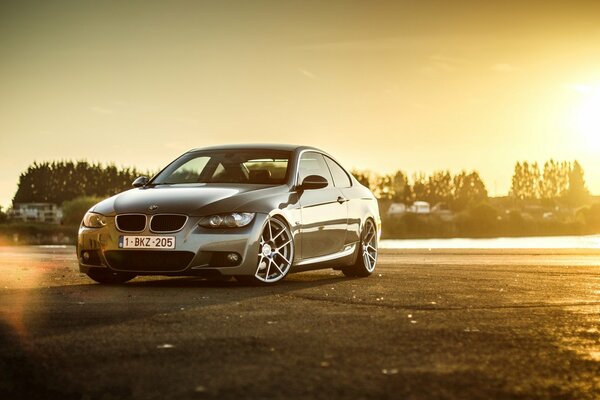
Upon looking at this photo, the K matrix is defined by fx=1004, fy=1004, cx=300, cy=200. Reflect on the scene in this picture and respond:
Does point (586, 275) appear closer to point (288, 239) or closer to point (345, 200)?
point (345, 200)

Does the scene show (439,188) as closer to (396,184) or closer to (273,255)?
(396,184)

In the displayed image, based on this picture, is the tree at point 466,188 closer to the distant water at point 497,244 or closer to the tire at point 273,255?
the distant water at point 497,244

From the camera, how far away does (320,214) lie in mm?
11719

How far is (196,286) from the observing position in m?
10.7

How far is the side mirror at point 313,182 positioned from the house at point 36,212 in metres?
150

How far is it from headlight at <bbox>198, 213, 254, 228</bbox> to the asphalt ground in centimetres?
66

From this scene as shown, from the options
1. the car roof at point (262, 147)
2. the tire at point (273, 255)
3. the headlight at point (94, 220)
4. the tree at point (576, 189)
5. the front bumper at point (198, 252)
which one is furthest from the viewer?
the tree at point (576, 189)

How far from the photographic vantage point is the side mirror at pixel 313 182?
11.4m

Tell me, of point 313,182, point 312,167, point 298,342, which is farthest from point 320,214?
point 298,342

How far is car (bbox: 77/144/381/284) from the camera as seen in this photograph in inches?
405

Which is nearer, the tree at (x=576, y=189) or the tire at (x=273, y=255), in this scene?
the tire at (x=273, y=255)

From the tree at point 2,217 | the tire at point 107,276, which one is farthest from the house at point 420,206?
the tire at point 107,276

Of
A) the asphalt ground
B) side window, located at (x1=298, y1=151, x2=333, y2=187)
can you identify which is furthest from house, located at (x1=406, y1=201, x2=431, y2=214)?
the asphalt ground

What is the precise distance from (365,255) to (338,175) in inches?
42.5
